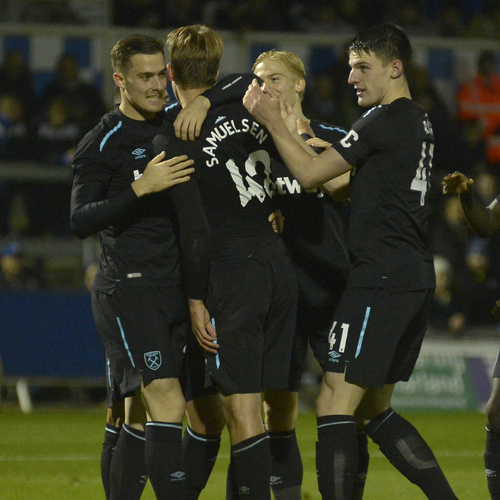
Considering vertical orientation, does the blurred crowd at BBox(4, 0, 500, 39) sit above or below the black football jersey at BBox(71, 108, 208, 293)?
above

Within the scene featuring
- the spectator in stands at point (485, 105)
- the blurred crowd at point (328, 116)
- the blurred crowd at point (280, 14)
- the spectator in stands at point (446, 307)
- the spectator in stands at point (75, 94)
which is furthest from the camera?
the spectator in stands at point (485, 105)

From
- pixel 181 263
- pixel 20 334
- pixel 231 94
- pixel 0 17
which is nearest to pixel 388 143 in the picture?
pixel 231 94

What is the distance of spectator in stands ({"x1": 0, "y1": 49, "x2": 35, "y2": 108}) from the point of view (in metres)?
11.3

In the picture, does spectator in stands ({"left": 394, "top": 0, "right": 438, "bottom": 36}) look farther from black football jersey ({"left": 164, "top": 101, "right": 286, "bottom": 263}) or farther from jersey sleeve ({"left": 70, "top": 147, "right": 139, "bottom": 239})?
jersey sleeve ({"left": 70, "top": 147, "right": 139, "bottom": 239})

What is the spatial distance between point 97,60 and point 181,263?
27.2 ft

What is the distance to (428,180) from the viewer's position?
3971 mm

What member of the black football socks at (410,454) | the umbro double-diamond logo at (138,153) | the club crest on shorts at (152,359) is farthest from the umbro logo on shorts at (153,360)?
the black football socks at (410,454)

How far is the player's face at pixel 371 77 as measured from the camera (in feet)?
12.9

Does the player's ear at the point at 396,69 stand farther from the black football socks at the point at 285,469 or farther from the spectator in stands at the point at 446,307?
the spectator in stands at the point at 446,307

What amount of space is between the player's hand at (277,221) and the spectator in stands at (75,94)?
24.6ft

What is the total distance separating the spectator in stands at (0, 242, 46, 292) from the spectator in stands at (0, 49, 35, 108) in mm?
2143

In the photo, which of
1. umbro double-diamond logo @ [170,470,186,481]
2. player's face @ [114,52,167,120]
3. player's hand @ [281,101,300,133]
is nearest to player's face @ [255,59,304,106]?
player's hand @ [281,101,300,133]

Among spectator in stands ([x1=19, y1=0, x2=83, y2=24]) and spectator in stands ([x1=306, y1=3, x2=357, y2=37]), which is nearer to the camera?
spectator in stands ([x1=19, y1=0, x2=83, y2=24])

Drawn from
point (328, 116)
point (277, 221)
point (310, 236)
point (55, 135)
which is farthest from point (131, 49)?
point (328, 116)
